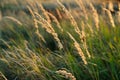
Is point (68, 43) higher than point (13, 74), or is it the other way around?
point (68, 43)

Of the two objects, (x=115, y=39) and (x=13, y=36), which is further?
(x=13, y=36)

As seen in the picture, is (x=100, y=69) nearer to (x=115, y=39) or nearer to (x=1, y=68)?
(x=115, y=39)

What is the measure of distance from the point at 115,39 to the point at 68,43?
2.10 ft

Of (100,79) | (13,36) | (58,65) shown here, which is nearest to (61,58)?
(58,65)

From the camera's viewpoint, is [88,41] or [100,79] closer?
[100,79]

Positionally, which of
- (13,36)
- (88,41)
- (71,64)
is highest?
(13,36)

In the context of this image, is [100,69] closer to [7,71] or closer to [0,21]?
[7,71]

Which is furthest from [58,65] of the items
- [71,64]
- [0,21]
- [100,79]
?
[0,21]

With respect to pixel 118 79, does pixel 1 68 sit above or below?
above

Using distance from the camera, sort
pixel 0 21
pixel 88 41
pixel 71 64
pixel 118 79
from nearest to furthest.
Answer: pixel 118 79, pixel 71 64, pixel 88 41, pixel 0 21

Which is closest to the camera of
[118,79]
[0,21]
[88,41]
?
[118,79]

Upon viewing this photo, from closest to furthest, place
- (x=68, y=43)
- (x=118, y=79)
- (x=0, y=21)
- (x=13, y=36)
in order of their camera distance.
Result: (x=118, y=79) < (x=68, y=43) < (x=13, y=36) < (x=0, y=21)

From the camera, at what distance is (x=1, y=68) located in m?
4.32

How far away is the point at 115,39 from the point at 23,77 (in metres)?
1.24
